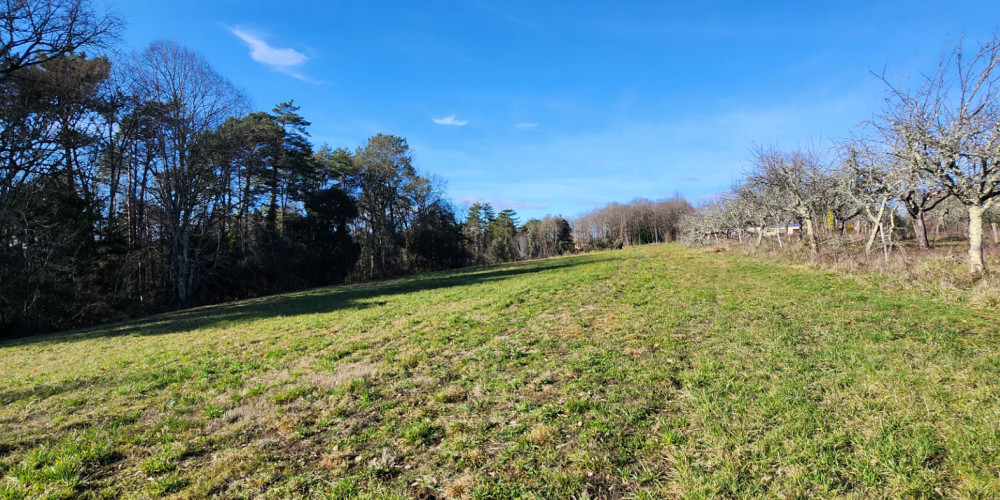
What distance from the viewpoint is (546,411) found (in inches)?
159

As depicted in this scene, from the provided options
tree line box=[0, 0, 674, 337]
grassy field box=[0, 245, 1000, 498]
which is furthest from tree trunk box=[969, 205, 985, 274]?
tree line box=[0, 0, 674, 337]

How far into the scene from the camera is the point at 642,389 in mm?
4434

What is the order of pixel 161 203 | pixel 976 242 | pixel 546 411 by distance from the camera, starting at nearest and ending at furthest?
pixel 546 411 < pixel 976 242 < pixel 161 203

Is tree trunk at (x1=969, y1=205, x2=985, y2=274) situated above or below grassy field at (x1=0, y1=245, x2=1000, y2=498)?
above

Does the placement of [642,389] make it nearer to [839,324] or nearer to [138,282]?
[839,324]

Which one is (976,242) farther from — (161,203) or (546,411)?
(161,203)

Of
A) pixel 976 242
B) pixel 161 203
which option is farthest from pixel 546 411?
pixel 161 203

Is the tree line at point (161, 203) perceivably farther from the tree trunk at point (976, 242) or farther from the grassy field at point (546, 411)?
the tree trunk at point (976, 242)

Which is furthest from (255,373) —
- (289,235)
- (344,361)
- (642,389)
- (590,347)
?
(289,235)

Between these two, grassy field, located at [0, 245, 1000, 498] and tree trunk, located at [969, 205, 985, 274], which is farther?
tree trunk, located at [969, 205, 985, 274]

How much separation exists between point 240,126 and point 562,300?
20.4 m

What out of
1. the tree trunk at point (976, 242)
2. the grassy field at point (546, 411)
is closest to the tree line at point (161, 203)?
the grassy field at point (546, 411)

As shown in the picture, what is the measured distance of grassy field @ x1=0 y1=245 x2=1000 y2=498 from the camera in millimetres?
2902

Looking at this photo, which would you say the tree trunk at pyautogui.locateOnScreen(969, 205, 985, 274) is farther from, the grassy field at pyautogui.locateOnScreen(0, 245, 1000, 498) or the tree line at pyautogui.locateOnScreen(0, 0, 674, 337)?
the tree line at pyautogui.locateOnScreen(0, 0, 674, 337)
